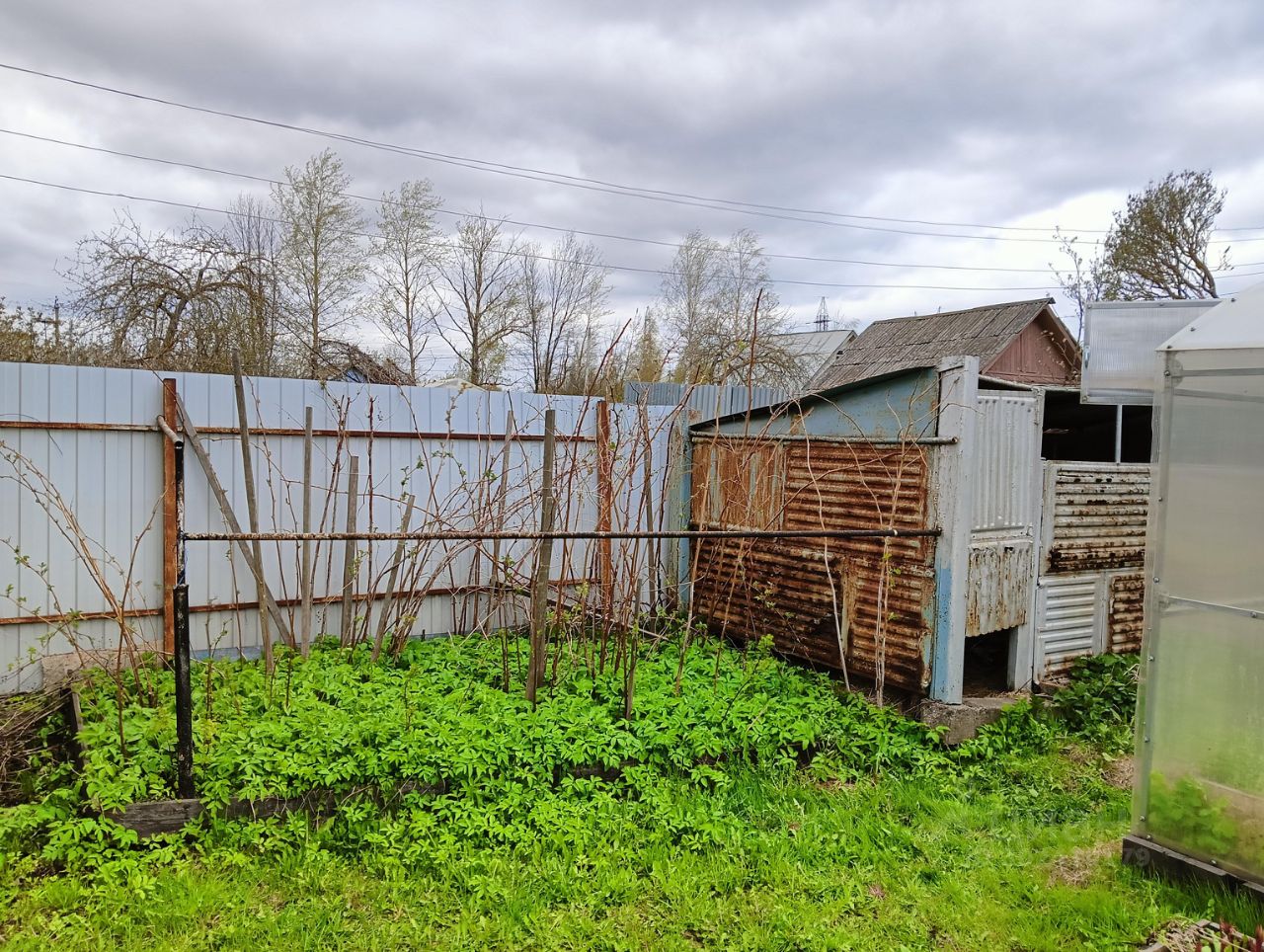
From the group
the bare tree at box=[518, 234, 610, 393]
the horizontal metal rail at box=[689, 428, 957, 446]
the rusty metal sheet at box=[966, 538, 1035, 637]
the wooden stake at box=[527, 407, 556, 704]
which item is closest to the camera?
the wooden stake at box=[527, 407, 556, 704]

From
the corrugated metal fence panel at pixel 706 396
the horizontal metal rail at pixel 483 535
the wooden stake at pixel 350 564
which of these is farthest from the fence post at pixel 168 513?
the corrugated metal fence panel at pixel 706 396

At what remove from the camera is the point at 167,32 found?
7.96 meters

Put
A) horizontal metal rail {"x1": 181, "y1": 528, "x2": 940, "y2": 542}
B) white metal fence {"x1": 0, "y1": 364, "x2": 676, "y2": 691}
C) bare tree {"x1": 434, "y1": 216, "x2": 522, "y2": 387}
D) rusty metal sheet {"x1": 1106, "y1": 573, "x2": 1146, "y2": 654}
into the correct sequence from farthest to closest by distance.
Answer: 1. bare tree {"x1": 434, "y1": 216, "x2": 522, "y2": 387}
2. rusty metal sheet {"x1": 1106, "y1": 573, "x2": 1146, "y2": 654}
3. white metal fence {"x1": 0, "y1": 364, "x2": 676, "y2": 691}
4. horizontal metal rail {"x1": 181, "y1": 528, "x2": 940, "y2": 542}

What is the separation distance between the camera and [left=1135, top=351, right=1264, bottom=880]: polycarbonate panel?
273cm

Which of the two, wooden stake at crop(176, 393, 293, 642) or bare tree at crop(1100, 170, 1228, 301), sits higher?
bare tree at crop(1100, 170, 1228, 301)

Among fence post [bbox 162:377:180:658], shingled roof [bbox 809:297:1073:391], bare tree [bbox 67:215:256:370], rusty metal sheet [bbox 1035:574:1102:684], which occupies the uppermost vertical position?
shingled roof [bbox 809:297:1073:391]

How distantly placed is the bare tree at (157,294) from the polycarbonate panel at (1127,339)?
7331 mm

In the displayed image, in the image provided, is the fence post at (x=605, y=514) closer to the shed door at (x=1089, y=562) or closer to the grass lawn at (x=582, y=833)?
the grass lawn at (x=582, y=833)

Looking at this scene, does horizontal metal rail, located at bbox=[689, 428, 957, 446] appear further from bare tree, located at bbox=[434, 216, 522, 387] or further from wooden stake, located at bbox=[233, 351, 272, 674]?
bare tree, located at bbox=[434, 216, 522, 387]

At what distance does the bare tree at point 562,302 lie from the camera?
15094mm

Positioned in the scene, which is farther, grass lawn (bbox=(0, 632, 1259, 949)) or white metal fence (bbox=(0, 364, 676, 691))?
white metal fence (bbox=(0, 364, 676, 691))

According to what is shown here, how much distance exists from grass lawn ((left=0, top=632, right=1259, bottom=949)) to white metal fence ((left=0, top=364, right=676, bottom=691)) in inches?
26.6

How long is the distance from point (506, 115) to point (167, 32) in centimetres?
422

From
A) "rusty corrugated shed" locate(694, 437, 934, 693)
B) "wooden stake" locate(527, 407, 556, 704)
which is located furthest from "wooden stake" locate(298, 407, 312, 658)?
"rusty corrugated shed" locate(694, 437, 934, 693)
